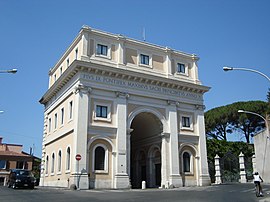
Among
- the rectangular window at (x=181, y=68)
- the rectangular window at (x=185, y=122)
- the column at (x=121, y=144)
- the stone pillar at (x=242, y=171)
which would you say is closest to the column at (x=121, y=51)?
the column at (x=121, y=144)

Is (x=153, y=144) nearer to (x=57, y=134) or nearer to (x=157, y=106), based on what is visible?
(x=157, y=106)

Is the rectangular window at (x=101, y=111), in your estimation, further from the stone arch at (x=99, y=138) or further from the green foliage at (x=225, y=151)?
the green foliage at (x=225, y=151)

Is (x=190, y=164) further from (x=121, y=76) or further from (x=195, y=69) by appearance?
(x=121, y=76)

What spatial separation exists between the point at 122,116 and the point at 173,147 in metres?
5.95

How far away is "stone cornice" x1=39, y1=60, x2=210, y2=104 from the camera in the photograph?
27.0 meters

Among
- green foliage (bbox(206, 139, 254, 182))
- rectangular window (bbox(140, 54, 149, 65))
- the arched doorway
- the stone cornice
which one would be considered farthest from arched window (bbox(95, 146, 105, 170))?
green foliage (bbox(206, 139, 254, 182))

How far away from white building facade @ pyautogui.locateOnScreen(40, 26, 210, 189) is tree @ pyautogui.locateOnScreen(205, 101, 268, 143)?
22628mm

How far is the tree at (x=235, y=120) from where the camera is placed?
5306 cm

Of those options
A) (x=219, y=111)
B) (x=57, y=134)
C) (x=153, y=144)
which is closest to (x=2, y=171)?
(x=57, y=134)

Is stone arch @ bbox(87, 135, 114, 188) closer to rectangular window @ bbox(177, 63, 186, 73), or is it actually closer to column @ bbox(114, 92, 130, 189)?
column @ bbox(114, 92, 130, 189)

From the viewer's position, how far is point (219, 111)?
56094mm

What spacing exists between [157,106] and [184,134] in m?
3.95

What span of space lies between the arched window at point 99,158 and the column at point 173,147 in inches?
259

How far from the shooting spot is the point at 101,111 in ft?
90.5
